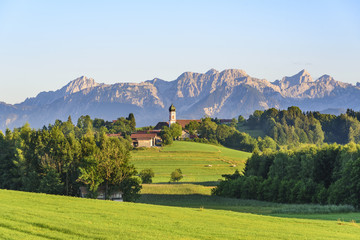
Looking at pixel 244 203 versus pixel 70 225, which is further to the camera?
pixel 244 203

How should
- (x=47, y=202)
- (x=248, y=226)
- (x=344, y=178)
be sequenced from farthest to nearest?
1. (x=344, y=178)
2. (x=47, y=202)
3. (x=248, y=226)

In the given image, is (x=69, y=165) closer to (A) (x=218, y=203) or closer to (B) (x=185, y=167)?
(A) (x=218, y=203)

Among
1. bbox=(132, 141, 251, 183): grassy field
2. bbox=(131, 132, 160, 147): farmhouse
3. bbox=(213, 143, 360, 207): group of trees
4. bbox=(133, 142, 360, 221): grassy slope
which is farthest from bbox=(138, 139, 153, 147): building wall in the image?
bbox=(213, 143, 360, 207): group of trees

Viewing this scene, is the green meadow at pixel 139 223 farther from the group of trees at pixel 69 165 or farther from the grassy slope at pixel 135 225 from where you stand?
the group of trees at pixel 69 165

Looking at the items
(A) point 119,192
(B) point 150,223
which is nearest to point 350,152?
(A) point 119,192

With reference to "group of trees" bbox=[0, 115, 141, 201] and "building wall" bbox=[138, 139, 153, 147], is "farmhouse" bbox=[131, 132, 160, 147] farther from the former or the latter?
"group of trees" bbox=[0, 115, 141, 201]

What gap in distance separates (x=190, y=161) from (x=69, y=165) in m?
79.7

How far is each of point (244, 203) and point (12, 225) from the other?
156 ft

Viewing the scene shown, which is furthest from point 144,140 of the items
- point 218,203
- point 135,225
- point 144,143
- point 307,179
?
point 135,225

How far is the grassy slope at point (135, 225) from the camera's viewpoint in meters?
26.0

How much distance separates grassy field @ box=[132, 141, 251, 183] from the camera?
129m

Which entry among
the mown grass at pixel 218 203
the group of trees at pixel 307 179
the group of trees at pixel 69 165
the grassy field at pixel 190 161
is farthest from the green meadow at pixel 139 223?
the grassy field at pixel 190 161

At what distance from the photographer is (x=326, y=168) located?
83.6 metres

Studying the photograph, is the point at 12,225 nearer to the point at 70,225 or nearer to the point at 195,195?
the point at 70,225
